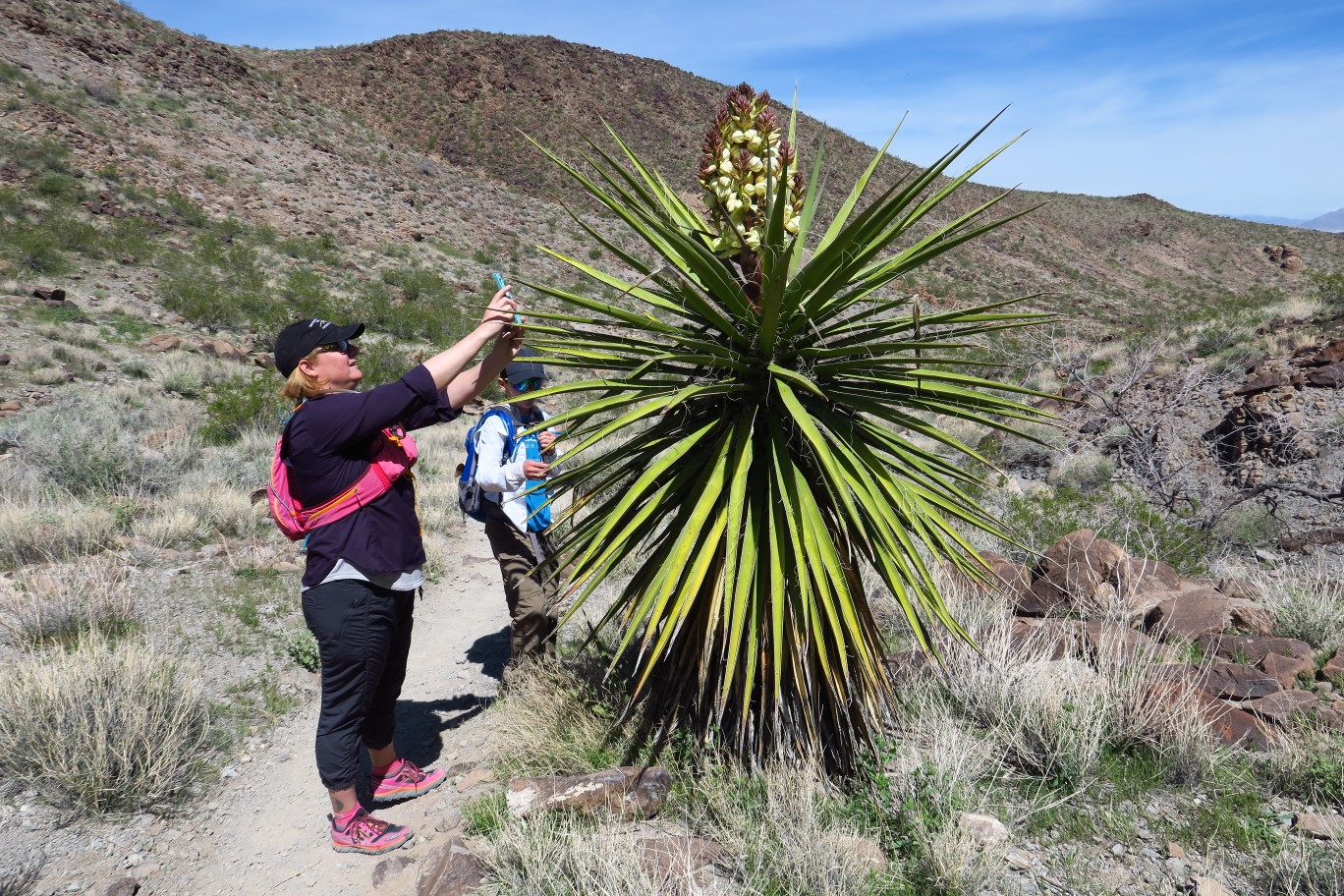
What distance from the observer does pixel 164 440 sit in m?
8.12

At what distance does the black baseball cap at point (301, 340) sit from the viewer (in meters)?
2.66

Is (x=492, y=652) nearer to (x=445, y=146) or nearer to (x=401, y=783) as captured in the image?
(x=401, y=783)

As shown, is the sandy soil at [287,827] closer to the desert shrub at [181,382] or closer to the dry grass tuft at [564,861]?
the dry grass tuft at [564,861]

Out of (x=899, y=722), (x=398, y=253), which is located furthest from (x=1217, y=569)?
(x=398, y=253)

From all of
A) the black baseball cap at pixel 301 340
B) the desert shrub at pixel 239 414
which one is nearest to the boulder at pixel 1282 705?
the black baseball cap at pixel 301 340

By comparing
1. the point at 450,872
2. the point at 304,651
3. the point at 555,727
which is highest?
the point at 555,727

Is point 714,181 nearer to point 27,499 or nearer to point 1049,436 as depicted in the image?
point 27,499

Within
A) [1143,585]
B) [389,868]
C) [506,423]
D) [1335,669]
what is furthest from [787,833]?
[1143,585]

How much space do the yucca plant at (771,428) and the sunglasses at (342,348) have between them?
32.1 inches

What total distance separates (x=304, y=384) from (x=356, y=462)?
36 cm

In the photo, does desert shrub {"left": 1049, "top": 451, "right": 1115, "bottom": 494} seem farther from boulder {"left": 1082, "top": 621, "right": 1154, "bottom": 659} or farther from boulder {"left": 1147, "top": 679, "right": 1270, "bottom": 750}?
boulder {"left": 1147, "top": 679, "right": 1270, "bottom": 750}

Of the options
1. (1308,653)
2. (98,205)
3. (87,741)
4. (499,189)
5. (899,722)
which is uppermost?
(499,189)

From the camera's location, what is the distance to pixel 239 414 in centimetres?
911

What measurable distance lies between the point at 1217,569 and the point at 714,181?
18.2 feet
